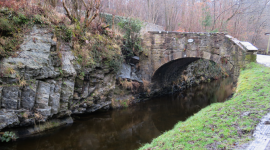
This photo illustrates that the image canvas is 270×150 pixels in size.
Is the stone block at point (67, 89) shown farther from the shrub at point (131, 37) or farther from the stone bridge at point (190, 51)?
the stone bridge at point (190, 51)

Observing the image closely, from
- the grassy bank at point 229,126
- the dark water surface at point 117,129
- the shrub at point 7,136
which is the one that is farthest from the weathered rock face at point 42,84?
the grassy bank at point 229,126

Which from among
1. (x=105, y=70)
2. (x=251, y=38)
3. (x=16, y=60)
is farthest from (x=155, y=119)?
(x=251, y=38)

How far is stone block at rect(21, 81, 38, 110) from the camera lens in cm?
545

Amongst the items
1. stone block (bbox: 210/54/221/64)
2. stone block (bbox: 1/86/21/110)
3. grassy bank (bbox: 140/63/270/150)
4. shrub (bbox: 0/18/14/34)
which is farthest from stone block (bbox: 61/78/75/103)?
stone block (bbox: 210/54/221/64)

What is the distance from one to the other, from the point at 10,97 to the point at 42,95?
0.97 meters

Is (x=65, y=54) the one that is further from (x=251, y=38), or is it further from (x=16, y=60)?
(x=251, y=38)

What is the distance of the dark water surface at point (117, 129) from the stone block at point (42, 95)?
1.18m

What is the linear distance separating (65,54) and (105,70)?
2.28 m

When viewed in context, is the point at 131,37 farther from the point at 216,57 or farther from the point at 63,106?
the point at 63,106

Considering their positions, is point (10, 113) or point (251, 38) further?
point (251, 38)

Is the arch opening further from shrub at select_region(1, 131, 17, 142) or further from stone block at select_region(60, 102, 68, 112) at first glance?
shrub at select_region(1, 131, 17, 142)

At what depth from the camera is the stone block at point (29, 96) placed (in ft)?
17.9

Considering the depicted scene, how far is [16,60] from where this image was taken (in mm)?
5371

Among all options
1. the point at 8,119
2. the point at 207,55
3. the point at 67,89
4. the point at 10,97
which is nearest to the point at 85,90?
the point at 67,89
